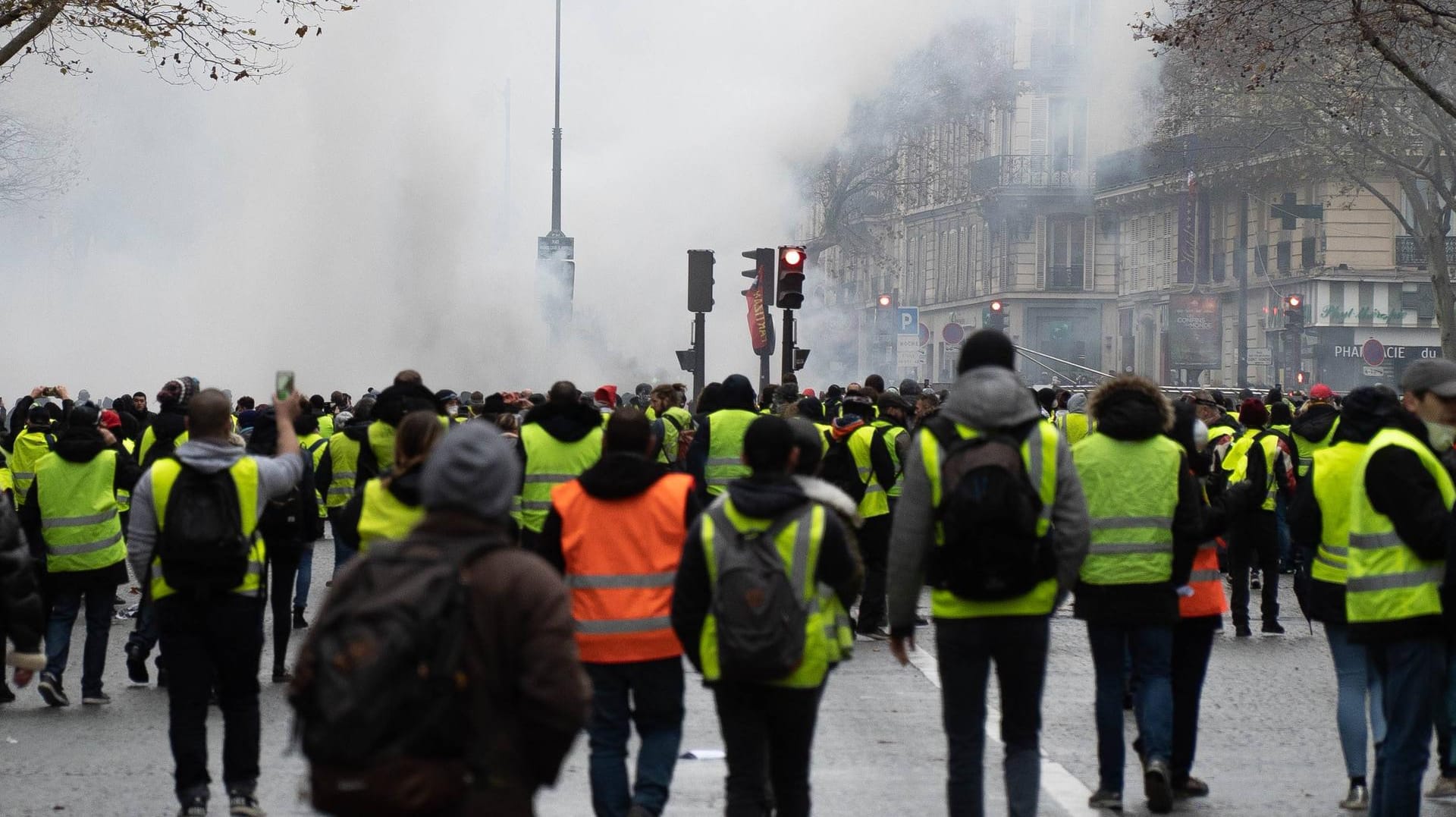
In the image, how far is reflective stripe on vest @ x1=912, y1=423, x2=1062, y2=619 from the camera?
570 centimetres

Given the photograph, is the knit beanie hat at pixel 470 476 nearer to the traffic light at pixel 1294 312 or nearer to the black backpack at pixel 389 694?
the black backpack at pixel 389 694

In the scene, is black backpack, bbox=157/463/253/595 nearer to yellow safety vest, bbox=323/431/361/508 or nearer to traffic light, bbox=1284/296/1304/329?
yellow safety vest, bbox=323/431/361/508

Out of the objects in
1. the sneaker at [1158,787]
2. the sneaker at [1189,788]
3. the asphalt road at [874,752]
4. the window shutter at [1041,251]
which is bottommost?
the asphalt road at [874,752]

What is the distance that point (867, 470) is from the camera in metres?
12.5

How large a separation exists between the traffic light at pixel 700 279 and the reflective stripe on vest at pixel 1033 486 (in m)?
13.5

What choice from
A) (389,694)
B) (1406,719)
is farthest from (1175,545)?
(389,694)

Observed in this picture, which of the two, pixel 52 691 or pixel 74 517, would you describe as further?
pixel 74 517

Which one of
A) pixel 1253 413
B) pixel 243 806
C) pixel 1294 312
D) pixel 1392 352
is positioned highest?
pixel 1294 312

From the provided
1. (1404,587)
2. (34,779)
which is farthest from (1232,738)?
(34,779)

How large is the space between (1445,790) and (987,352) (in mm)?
2990

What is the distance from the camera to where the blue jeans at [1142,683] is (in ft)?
22.9

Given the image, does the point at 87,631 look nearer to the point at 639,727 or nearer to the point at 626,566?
the point at 639,727

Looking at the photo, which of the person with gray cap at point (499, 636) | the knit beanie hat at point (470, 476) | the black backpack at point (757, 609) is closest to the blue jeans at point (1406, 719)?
the black backpack at point (757, 609)

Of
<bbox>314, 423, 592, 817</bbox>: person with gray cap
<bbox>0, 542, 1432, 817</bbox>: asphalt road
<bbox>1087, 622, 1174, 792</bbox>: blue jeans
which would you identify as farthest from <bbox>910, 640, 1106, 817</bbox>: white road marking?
<bbox>314, 423, 592, 817</bbox>: person with gray cap
